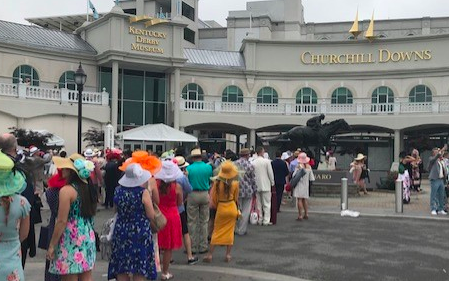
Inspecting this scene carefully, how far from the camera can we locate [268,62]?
3731 cm

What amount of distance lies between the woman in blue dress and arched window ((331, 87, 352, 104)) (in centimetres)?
3255

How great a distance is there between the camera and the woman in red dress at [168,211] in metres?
7.14

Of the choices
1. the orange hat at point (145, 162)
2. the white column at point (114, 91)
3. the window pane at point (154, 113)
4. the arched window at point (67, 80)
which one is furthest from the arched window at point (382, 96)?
the orange hat at point (145, 162)

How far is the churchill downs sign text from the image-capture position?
3525 cm

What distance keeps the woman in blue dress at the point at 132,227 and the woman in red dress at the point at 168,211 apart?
1.41 metres

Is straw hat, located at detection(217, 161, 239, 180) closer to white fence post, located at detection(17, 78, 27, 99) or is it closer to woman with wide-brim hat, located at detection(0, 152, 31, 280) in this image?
woman with wide-brim hat, located at detection(0, 152, 31, 280)

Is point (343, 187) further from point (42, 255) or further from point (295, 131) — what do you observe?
point (42, 255)

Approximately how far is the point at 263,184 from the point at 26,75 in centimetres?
2287

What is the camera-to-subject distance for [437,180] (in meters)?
14.1

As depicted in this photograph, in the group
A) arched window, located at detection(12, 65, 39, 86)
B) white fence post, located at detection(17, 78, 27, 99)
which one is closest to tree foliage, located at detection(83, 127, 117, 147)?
white fence post, located at detection(17, 78, 27, 99)

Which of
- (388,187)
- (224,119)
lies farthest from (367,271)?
(224,119)

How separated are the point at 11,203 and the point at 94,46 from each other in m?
31.2

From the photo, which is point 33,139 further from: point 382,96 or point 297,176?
point 382,96

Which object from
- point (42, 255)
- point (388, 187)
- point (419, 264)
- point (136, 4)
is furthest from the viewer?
point (136, 4)
